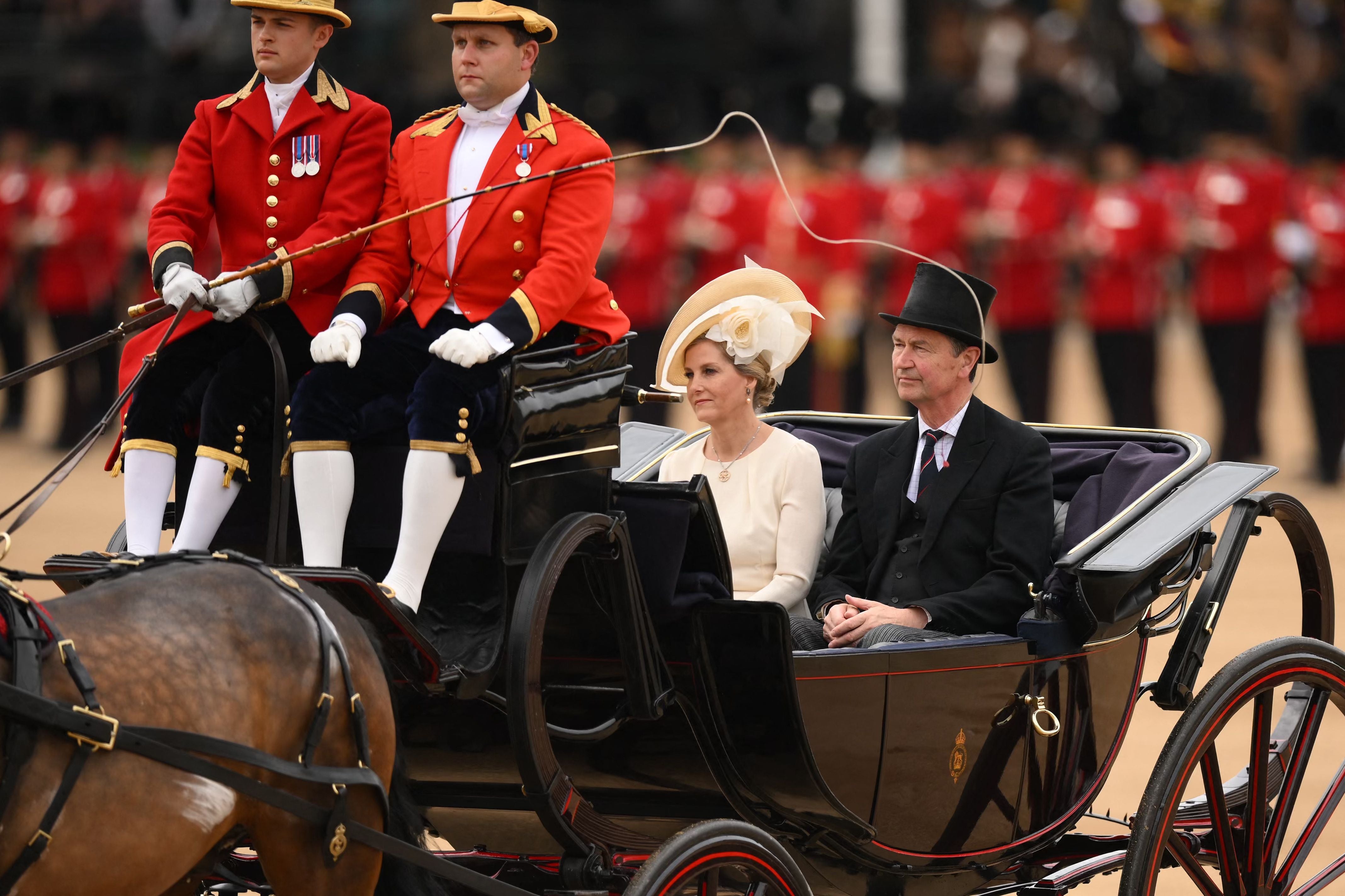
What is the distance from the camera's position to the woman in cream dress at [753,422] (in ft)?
12.6

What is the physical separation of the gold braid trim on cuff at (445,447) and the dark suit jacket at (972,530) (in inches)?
37.6

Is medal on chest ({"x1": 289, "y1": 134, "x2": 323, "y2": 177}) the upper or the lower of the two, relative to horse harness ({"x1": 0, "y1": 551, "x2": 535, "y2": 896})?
upper

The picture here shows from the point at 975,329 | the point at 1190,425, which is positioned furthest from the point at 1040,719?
the point at 1190,425

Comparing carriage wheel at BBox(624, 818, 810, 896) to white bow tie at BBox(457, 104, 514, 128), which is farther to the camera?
white bow tie at BBox(457, 104, 514, 128)

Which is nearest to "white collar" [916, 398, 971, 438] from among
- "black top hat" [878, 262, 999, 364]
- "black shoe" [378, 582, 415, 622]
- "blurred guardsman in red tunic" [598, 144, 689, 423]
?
"black top hat" [878, 262, 999, 364]

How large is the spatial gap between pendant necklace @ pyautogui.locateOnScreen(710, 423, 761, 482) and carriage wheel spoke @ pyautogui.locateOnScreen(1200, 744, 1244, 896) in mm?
1026

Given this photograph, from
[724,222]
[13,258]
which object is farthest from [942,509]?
[13,258]

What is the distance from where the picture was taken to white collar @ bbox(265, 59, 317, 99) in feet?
11.6

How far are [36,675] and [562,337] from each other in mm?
1300

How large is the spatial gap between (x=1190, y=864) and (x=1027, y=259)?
9162 millimetres

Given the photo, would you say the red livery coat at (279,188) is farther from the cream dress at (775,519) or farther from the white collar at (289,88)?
the cream dress at (775,519)

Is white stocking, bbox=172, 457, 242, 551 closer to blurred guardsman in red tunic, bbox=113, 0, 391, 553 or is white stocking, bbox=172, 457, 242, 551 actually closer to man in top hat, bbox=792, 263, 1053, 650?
blurred guardsman in red tunic, bbox=113, 0, 391, 553

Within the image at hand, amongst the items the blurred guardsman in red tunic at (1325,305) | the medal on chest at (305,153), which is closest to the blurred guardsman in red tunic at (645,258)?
the blurred guardsman in red tunic at (1325,305)

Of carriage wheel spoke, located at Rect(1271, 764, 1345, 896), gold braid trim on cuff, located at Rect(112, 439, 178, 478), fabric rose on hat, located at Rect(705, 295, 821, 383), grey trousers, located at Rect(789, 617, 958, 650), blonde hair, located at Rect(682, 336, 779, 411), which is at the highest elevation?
fabric rose on hat, located at Rect(705, 295, 821, 383)
